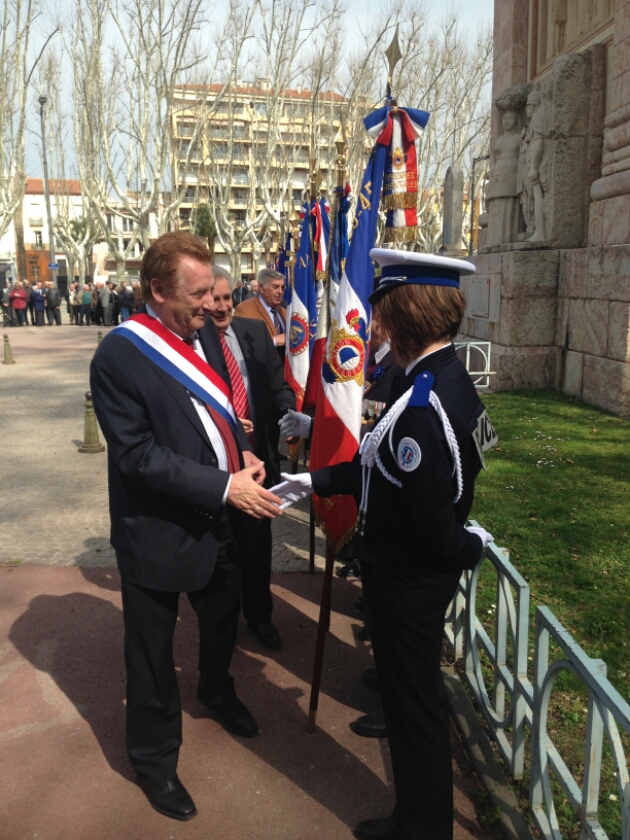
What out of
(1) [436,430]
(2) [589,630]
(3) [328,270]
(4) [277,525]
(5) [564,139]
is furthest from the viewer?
(5) [564,139]

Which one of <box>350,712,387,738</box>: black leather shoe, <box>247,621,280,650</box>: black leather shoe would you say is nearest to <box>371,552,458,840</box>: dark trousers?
<box>350,712,387,738</box>: black leather shoe

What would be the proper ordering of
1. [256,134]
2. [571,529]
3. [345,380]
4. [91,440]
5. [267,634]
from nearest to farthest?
[345,380] → [267,634] → [571,529] → [91,440] → [256,134]

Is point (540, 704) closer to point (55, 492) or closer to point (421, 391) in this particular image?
point (421, 391)

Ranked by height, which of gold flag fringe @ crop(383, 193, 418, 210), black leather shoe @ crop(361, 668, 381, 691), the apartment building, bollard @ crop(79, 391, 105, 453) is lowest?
black leather shoe @ crop(361, 668, 381, 691)

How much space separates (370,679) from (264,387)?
171 cm

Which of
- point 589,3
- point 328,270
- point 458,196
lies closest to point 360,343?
point 328,270

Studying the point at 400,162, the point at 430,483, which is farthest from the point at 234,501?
the point at 400,162

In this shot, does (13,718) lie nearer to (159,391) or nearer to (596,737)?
(159,391)

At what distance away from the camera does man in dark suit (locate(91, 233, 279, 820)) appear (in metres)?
2.54

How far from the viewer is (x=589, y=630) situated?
3.76m

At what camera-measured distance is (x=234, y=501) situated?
2.63 metres

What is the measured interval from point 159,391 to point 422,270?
1056 millimetres

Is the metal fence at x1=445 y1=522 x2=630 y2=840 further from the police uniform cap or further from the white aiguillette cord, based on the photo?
the police uniform cap

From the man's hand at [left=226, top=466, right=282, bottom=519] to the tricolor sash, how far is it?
0.28 meters
